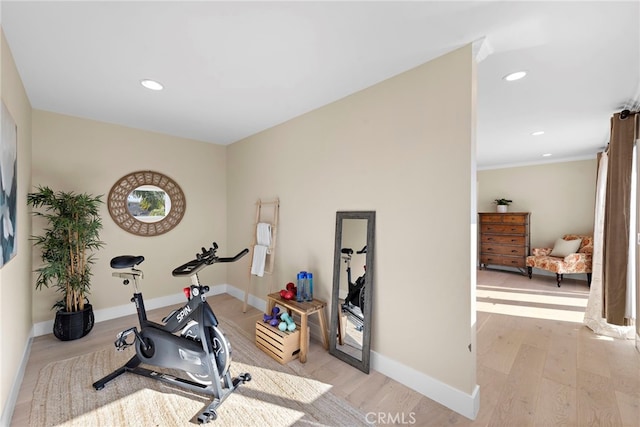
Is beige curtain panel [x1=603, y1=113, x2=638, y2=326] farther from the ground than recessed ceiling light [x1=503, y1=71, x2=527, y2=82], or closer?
closer

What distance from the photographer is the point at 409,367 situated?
203cm

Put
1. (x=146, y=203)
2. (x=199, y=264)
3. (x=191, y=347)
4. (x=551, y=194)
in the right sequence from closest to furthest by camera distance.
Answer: (x=191, y=347) < (x=199, y=264) < (x=146, y=203) < (x=551, y=194)

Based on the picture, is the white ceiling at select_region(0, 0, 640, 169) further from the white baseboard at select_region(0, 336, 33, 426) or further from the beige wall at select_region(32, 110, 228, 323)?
the white baseboard at select_region(0, 336, 33, 426)

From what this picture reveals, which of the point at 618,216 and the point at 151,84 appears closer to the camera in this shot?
the point at 151,84

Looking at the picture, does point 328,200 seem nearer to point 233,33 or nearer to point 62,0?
point 233,33

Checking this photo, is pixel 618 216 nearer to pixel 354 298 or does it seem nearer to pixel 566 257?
pixel 566 257

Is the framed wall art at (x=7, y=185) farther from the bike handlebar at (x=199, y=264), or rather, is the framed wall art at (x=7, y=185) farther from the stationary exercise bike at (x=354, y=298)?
the stationary exercise bike at (x=354, y=298)

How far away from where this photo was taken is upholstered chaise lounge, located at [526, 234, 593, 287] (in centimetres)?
468

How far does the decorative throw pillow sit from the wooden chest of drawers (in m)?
0.47

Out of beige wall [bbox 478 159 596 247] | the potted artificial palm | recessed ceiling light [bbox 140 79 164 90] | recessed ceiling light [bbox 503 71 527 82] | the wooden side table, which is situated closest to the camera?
recessed ceiling light [bbox 503 71 527 82]

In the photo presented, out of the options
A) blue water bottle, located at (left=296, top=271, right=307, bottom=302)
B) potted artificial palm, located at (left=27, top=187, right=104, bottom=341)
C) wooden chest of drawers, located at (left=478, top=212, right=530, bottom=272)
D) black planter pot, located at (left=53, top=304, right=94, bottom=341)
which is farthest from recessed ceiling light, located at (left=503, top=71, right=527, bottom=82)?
black planter pot, located at (left=53, top=304, right=94, bottom=341)

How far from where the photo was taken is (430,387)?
1906mm
